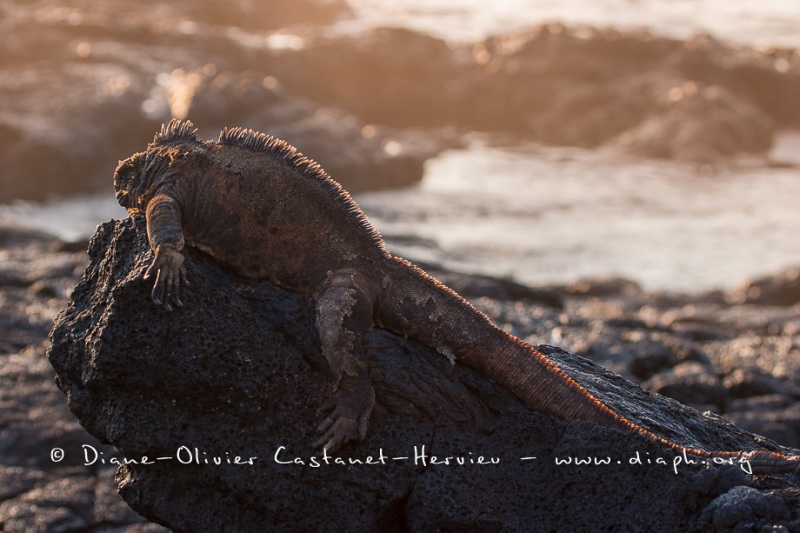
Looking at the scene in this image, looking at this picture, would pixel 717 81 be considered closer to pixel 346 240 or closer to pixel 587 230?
pixel 587 230

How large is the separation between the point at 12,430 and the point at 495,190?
13.8 metres

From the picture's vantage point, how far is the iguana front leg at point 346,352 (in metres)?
4.06

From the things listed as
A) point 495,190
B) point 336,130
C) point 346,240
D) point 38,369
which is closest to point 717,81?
point 495,190

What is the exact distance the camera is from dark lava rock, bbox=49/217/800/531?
3.97 m

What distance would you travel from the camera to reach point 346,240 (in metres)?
4.48

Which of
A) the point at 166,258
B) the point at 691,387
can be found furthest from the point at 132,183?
the point at 691,387

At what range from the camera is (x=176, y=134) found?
16.0 ft

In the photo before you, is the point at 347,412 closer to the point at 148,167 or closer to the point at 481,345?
the point at 481,345

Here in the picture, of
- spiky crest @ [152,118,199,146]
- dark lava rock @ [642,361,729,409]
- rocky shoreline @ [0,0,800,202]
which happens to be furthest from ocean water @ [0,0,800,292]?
spiky crest @ [152,118,199,146]

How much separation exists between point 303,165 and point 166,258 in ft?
2.90

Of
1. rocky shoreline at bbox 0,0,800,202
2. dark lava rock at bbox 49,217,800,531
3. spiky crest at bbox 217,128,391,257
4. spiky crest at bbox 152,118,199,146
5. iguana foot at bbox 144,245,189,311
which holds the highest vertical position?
rocky shoreline at bbox 0,0,800,202

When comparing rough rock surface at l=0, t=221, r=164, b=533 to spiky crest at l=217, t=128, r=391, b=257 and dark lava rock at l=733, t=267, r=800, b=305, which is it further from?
dark lava rock at l=733, t=267, r=800, b=305

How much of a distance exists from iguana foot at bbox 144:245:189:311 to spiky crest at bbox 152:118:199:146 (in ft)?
3.02

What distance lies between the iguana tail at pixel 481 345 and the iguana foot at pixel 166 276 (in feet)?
3.13
